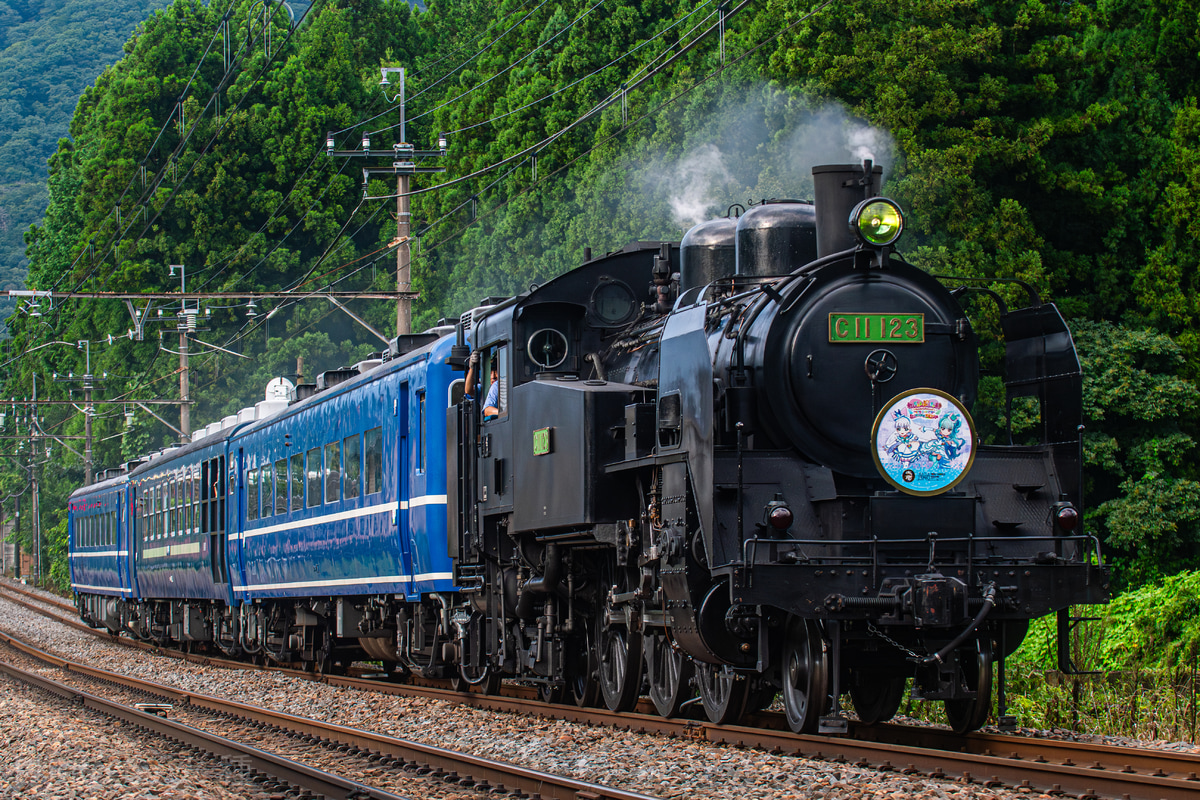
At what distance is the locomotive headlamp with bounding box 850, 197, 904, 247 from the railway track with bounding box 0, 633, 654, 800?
11.8 ft

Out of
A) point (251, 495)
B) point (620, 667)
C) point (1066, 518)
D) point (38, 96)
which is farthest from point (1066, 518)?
point (38, 96)

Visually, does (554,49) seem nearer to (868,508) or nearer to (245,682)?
(245,682)

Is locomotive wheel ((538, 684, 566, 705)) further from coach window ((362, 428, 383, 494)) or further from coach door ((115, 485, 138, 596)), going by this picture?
coach door ((115, 485, 138, 596))

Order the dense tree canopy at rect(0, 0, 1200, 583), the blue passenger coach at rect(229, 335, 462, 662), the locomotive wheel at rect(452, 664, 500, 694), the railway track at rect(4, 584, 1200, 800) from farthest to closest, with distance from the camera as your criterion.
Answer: the dense tree canopy at rect(0, 0, 1200, 583) → the blue passenger coach at rect(229, 335, 462, 662) → the locomotive wheel at rect(452, 664, 500, 694) → the railway track at rect(4, 584, 1200, 800)

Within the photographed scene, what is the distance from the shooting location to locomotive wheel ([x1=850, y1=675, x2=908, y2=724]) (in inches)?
372

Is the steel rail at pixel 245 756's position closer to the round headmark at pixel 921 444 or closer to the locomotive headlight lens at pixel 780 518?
the locomotive headlight lens at pixel 780 518

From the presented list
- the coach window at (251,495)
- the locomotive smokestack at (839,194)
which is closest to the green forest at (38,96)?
the coach window at (251,495)

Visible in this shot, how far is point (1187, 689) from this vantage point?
10.6m

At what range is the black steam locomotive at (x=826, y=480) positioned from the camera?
800cm

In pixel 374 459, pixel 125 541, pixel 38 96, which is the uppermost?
pixel 38 96

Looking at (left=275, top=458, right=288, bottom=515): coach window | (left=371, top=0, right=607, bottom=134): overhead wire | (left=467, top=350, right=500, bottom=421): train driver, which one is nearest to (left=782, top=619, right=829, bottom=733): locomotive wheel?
(left=467, top=350, right=500, bottom=421): train driver

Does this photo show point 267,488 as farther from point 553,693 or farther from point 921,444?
point 921,444

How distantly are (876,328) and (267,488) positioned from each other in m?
12.2

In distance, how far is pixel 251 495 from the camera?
64.5 ft
